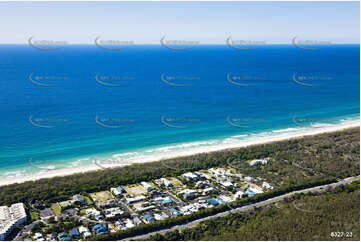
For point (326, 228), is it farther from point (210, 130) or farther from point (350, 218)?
point (210, 130)

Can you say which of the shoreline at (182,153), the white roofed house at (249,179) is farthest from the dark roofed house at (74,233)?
the white roofed house at (249,179)

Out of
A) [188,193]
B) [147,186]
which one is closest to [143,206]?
[147,186]

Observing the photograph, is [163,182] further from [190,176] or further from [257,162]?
[257,162]

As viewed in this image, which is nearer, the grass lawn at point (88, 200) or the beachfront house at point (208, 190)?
the grass lawn at point (88, 200)

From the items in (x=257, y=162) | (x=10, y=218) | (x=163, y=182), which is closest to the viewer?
(x=10, y=218)

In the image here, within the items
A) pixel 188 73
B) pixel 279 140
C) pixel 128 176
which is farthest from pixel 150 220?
pixel 188 73

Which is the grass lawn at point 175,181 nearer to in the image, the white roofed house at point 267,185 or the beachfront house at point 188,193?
the beachfront house at point 188,193
